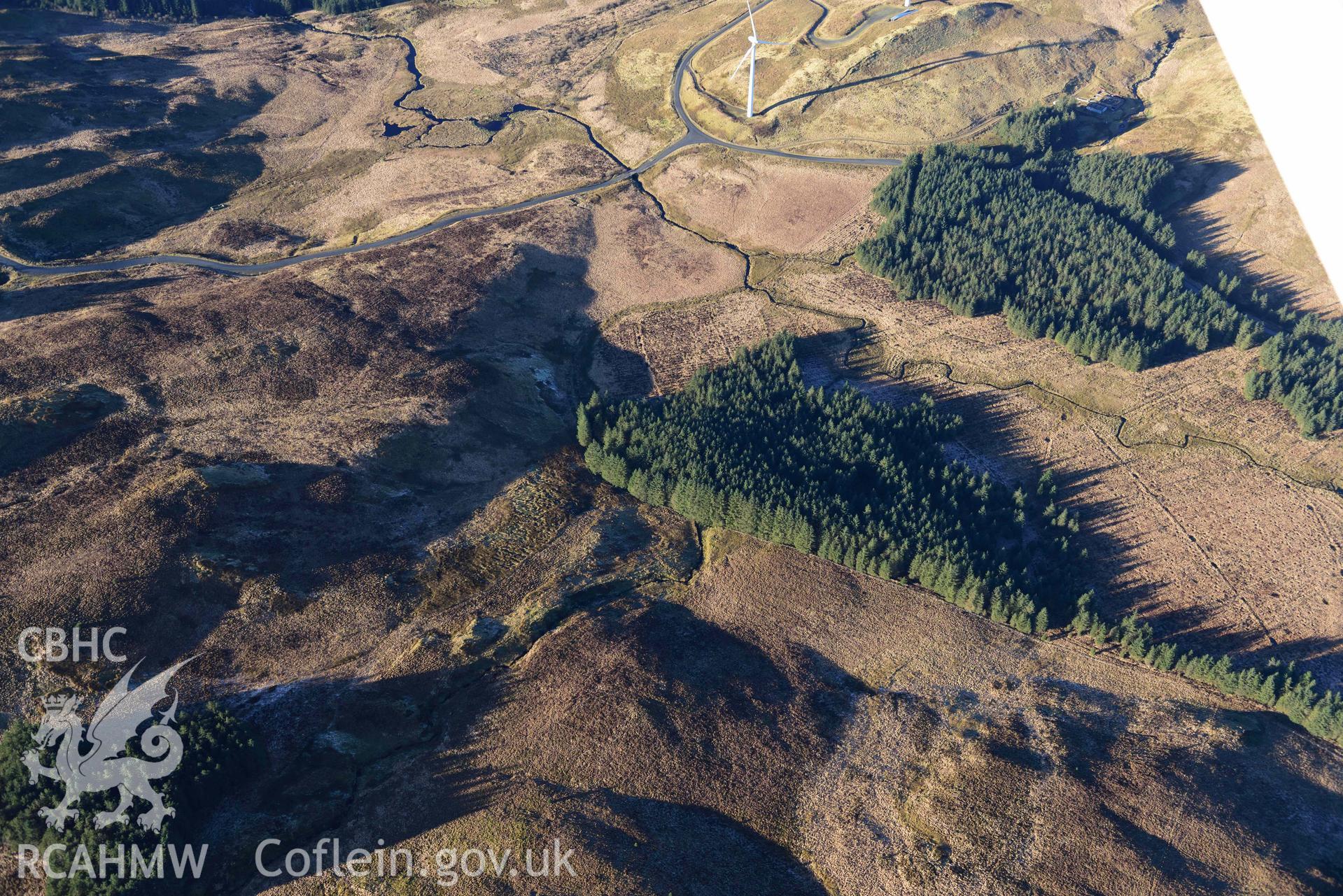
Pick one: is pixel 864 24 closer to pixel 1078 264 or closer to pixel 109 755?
pixel 1078 264

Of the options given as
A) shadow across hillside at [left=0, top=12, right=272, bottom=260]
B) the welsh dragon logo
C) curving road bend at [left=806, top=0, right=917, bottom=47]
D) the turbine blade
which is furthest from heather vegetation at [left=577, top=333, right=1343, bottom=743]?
curving road bend at [left=806, top=0, right=917, bottom=47]

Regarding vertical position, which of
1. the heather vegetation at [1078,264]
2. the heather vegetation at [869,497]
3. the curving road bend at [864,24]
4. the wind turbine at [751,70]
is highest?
the curving road bend at [864,24]

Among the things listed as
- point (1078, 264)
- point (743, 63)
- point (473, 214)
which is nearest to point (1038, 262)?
point (1078, 264)

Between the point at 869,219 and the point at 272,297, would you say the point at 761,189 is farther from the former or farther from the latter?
the point at 272,297
